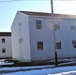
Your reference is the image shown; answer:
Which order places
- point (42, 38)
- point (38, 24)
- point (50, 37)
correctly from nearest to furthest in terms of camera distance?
point (38, 24)
point (42, 38)
point (50, 37)

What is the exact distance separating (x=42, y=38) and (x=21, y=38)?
12.6 feet

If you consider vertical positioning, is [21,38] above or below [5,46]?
above

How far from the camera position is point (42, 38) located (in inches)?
1410

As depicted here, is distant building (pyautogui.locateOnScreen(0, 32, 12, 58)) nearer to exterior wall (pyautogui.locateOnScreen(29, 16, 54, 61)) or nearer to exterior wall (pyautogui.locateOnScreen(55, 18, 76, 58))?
exterior wall (pyautogui.locateOnScreen(55, 18, 76, 58))

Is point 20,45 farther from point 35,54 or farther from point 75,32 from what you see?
point 75,32

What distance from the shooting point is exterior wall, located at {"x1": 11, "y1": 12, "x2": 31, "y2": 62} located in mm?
35625

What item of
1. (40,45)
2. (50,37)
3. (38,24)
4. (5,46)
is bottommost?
(40,45)

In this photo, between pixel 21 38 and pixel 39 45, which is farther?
pixel 21 38

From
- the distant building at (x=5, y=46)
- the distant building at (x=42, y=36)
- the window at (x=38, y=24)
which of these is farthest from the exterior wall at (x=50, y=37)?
the distant building at (x=5, y=46)

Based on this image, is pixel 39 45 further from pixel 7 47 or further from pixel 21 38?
pixel 7 47


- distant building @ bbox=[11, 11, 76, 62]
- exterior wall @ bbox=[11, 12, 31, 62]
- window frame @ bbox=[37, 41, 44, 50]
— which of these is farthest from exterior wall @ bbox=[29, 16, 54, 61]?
exterior wall @ bbox=[11, 12, 31, 62]

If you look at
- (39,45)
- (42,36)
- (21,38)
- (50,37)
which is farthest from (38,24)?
(21,38)

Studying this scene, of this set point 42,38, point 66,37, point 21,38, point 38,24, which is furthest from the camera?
point 21,38

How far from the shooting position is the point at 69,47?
37594 mm
